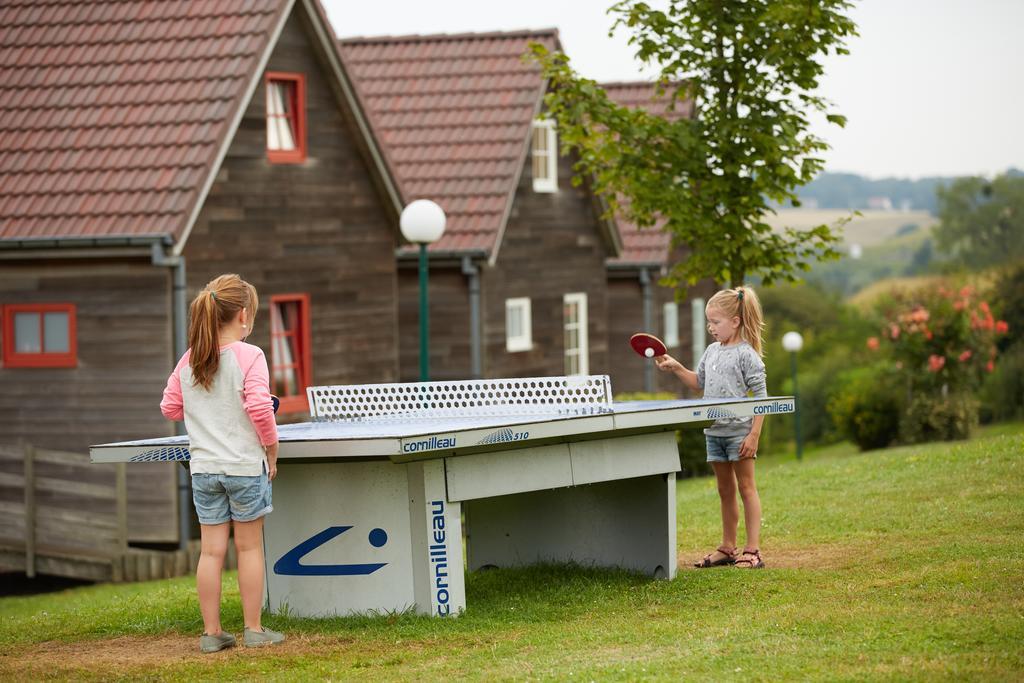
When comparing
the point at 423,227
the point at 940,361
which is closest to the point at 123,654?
the point at 423,227

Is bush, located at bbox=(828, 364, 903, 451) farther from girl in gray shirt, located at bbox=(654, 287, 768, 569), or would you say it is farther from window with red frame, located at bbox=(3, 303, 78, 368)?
girl in gray shirt, located at bbox=(654, 287, 768, 569)

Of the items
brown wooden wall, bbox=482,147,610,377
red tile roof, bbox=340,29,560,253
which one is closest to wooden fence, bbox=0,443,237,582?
red tile roof, bbox=340,29,560,253

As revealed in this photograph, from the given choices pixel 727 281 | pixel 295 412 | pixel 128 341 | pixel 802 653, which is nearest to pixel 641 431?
pixel 802 653

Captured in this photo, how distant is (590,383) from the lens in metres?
8.84

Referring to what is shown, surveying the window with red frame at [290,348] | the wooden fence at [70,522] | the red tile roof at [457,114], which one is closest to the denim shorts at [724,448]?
the wooden fence at [70,522]

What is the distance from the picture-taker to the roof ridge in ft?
85.7

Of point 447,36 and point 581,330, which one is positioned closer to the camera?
point 447,36

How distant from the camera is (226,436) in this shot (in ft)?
25.6

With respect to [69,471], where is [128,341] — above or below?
above

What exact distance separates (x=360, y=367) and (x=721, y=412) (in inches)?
516

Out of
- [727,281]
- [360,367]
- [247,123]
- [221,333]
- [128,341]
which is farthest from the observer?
[360,367]

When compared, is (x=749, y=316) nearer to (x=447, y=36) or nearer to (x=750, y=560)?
(x=750, y=560)

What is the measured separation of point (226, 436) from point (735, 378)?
3.41m

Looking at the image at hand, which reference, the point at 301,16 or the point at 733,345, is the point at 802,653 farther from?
the point at 301,16
